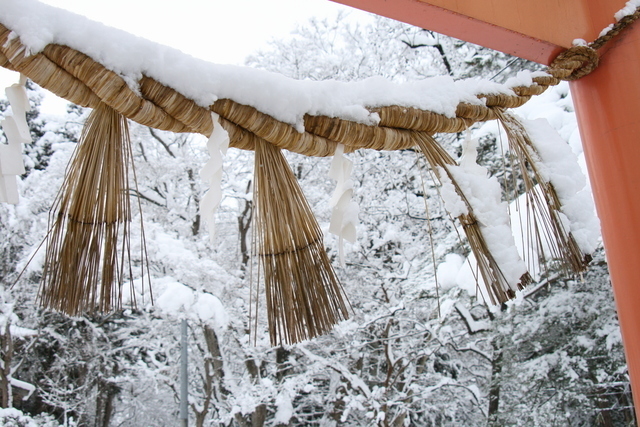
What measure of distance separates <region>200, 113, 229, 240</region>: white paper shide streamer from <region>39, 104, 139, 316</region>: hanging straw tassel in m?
0.09

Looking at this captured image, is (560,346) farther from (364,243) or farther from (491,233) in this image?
(491,233)

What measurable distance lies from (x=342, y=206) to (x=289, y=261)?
0.38 feet

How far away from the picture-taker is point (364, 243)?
14.5ft

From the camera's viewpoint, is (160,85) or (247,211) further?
(247,211)

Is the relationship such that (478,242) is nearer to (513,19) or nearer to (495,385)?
(513,19)

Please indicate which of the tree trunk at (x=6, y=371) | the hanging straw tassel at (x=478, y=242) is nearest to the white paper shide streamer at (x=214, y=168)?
the hanging straw tassel at (x=478, y=242)

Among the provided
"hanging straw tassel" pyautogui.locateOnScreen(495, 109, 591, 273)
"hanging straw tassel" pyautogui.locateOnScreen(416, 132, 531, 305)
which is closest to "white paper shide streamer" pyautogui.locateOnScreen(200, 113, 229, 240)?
"hanging straw tassel" pyautogui.locateOnScreen(416, 132, 531, 305)

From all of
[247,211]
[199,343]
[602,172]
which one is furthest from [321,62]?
[602,172]

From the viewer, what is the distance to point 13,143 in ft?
1.58

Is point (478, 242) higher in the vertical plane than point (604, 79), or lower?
lower

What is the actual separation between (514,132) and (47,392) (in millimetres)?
6336

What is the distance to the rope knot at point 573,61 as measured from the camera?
774mm

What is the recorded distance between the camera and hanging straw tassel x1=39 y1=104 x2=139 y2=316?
1.61 feet

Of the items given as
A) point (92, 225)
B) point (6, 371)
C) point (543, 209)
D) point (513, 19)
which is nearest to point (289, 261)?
point (92, 225)
